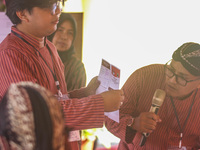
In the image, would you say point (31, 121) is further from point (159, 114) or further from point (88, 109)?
point (159, 114)

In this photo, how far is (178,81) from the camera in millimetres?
1470

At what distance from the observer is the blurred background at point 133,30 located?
3.50 meters

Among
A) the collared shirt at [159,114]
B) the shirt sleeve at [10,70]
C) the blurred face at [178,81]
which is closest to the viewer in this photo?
the shirt sleeve at [10,70]

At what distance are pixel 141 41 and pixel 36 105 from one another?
3.25 metres

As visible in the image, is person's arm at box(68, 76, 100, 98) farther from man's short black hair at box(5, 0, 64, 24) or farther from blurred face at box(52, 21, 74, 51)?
blurred face at box(52, 21, 74, 51)

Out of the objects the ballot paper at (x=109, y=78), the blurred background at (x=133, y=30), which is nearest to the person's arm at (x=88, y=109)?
the ballot paper at (x=109, y=78)

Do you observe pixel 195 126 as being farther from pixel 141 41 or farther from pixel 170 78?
pixel 141 41

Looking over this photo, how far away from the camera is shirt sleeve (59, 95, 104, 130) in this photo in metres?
1.08

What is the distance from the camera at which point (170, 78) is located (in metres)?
1.50

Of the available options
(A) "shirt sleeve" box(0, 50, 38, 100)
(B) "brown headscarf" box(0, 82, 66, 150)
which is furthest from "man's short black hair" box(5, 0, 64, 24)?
(B) "brown headscarf" box(0, 82, 66, 150)

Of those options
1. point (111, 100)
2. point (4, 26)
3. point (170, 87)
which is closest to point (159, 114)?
point (170, 87)

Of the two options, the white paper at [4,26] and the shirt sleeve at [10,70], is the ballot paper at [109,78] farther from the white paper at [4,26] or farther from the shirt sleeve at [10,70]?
the white paper at [4,26]

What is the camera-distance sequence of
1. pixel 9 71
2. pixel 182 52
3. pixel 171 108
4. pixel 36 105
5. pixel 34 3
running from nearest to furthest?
1. pixel 36 105
2. pixel 9 71
3. pixel 34 3
4. pixel 182 52
5. pixel 171 108

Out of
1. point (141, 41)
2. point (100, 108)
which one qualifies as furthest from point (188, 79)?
point (141, 41)
